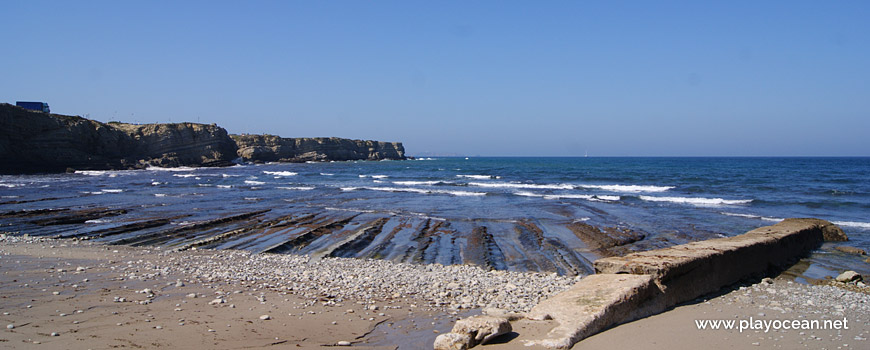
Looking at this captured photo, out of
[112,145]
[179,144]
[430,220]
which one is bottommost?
[430,220]

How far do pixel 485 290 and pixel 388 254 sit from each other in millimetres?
4606

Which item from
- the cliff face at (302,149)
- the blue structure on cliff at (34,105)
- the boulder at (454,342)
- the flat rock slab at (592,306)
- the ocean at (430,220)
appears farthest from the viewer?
the cliff face at (302,149)

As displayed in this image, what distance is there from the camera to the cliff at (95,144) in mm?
49188

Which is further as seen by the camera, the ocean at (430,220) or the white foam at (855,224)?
the white foam at (855,224)

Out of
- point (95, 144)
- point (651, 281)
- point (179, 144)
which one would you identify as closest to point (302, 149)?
point (179, 144)

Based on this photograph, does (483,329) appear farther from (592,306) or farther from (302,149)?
(302,149)

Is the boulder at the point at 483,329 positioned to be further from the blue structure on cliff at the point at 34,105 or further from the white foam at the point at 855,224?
the blue structure on cliff at the point at 34,105

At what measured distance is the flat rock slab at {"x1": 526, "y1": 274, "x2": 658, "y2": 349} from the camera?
5625 mm

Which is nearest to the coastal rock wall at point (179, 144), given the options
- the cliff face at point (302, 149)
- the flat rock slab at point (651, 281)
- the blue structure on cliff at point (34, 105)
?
the blue structure on cliff at point (34, 105)

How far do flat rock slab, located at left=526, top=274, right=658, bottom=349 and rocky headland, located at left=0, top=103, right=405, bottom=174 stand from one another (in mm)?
60499

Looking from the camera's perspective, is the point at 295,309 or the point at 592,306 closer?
the point at 592,306

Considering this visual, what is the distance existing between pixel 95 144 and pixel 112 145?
2.51m

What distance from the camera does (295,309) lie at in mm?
7031

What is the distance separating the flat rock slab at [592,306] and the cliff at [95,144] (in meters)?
60.5
